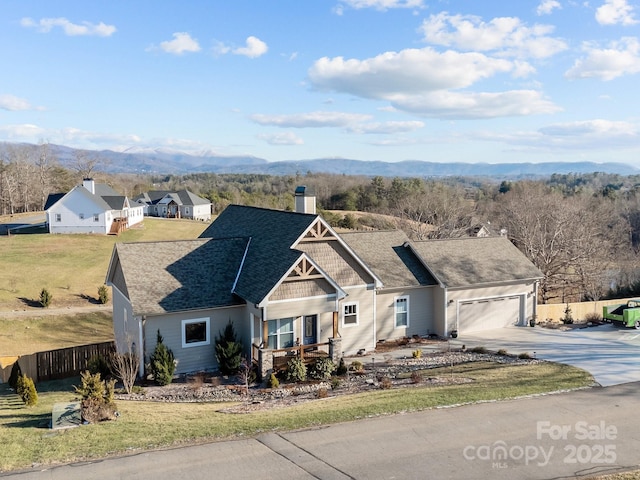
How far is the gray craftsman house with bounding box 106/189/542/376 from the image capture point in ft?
72.7

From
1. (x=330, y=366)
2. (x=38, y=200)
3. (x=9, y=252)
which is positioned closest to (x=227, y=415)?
(x=330, y=366)

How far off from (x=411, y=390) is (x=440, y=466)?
6597 millimetres

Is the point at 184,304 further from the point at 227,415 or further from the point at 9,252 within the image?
the point at 9,252

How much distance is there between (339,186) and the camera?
11669 cm

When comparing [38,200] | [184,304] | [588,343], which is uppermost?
[38,200]

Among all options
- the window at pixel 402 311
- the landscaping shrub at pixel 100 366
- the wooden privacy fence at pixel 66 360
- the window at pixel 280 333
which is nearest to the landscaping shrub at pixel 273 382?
the window at pixel 280 333

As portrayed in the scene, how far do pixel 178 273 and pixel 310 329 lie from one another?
21.4ft

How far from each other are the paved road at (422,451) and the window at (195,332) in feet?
31.4

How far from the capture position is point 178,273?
23562 mm

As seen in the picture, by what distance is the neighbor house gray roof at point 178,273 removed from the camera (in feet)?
72.1

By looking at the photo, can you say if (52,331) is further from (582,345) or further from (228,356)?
(582,345)

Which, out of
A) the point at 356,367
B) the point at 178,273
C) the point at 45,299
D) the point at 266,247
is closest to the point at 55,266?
the point at 45,299

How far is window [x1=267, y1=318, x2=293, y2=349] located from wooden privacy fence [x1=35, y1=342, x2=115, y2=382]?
745 cm

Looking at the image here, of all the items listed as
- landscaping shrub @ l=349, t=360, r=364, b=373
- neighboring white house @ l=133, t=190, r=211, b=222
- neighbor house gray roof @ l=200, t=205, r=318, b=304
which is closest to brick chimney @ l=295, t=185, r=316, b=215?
neighbor house gray roof @ l=200, t=205, r=318, b=304
